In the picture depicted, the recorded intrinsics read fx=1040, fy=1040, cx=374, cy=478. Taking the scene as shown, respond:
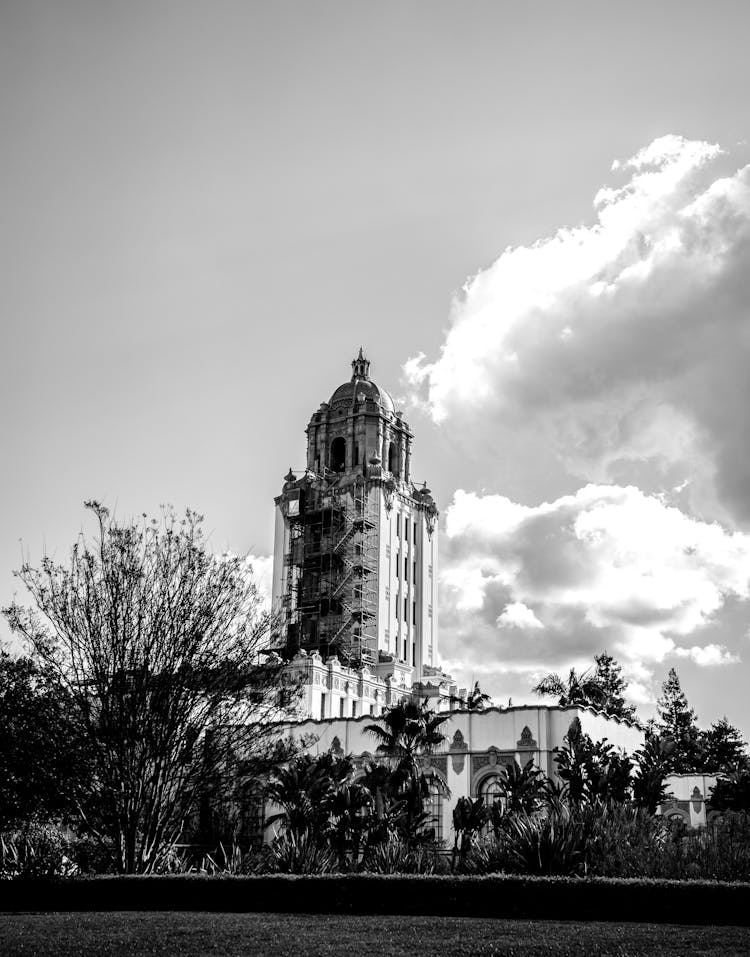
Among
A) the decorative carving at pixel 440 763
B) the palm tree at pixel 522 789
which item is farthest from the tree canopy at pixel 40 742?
the decorative carving at pixel 440 763

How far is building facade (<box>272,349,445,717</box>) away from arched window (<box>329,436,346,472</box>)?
108mm

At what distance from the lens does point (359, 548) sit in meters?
85.2

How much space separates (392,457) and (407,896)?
72808 millimetres

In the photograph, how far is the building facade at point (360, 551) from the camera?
274ft

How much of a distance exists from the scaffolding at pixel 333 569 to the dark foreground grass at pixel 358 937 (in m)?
61.0

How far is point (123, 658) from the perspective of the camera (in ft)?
92.8

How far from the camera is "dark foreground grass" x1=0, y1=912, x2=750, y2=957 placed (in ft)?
55.4

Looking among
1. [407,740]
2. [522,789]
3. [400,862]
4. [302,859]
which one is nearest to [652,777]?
[522,789]

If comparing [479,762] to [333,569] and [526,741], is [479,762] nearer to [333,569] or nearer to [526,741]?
[526,741]

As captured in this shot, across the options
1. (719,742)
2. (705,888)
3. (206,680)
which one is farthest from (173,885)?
(719,742)

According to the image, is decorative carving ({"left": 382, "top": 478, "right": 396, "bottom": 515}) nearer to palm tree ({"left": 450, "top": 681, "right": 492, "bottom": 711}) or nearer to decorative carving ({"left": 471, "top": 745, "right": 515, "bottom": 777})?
palm tree ({"left": 450, "top": 681, "right": 492, "bottom": 711})

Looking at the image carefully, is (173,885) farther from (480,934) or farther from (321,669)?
(321,669)

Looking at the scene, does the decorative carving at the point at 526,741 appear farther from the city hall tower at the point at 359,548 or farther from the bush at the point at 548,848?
the city hall tower at the point at 359,548

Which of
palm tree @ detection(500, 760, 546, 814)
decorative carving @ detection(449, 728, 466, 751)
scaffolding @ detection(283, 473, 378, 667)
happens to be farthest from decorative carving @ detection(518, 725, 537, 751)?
scaffolding @ detection(283, 473, 378, 667)
